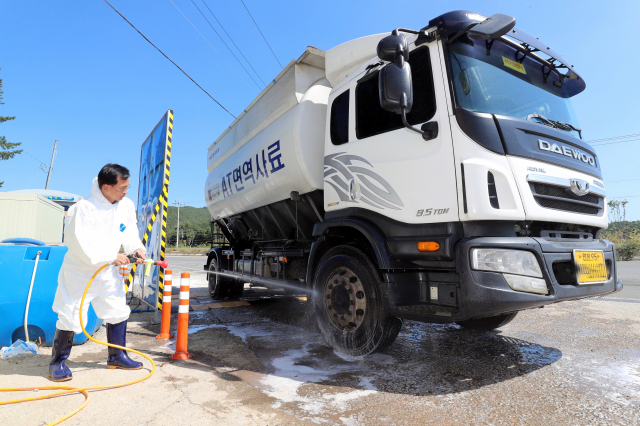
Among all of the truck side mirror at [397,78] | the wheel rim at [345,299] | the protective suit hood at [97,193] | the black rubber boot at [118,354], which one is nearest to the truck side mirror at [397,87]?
the truck side mirror at [397,78]

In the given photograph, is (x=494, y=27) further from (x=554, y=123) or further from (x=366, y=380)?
(x=366, y=380)

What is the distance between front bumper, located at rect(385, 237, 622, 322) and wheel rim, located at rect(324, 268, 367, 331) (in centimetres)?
47

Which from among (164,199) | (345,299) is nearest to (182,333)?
(345,299)

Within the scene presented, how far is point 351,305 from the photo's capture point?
11.9ft

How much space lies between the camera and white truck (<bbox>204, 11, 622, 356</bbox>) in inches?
109

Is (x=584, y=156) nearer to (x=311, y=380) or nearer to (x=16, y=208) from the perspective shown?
(x=311, y=380)

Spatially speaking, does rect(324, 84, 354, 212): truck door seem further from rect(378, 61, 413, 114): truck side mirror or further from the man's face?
the man's face

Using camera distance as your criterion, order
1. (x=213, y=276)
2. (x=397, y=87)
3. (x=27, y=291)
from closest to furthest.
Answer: (x=397, y=87), (x=27, y=291), (x=213, y=276)

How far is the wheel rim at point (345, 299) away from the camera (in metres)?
3.55

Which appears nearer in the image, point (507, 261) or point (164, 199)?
point (507, 261)

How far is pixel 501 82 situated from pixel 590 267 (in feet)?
5.73

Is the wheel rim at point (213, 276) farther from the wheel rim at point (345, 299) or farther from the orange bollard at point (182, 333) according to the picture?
the wheel rim at point (345, 299)

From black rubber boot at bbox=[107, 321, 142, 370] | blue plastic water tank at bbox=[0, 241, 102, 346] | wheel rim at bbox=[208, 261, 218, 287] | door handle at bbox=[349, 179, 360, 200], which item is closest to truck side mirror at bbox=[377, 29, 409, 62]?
door handle at bbox=[349, 179, 360, 200]

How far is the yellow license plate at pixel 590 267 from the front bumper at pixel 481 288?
5 cm
